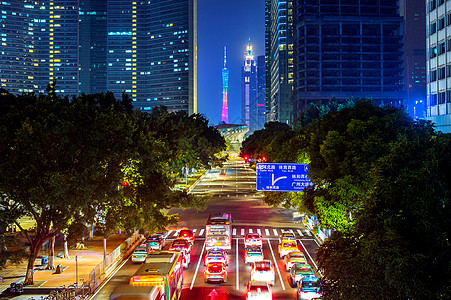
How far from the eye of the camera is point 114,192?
34312mm

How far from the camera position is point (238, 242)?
48.6m

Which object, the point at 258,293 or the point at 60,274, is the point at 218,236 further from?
the point at 258,293

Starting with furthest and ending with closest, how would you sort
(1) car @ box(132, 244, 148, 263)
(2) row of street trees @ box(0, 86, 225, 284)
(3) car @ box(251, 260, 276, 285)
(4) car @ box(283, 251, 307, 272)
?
(1) car @ box(132, 244, 148, 263)
(4) car @ box(283, 251, 307, 272)
(3) car @ box(251, 260, 276, 285)
(2) row of street trees @ box(0, 86, 225, 284)

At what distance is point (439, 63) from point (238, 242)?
43.9m

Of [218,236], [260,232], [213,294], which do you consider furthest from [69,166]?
[260,232]

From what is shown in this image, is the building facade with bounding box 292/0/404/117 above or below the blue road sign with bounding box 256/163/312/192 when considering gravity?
above

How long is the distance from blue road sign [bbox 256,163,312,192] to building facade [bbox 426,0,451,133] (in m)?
32.6

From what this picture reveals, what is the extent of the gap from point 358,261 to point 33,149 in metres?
22.0

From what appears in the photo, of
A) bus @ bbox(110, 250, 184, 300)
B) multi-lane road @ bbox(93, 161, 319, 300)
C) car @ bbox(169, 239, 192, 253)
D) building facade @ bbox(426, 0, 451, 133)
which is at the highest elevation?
building facade @ bbox(426, 0, 451, 133)

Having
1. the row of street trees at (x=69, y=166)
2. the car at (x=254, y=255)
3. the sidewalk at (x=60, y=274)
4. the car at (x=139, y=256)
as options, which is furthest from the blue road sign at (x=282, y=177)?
the sidewalk at (x=60, y=274)

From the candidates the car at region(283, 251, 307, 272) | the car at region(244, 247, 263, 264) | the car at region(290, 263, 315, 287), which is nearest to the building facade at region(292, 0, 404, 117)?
the car at region(244, 247, 263, 264)

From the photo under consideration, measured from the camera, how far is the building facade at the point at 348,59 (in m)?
178

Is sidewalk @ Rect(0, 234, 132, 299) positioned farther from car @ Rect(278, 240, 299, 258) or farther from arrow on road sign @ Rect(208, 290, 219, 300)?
car @ Rect(278, 240, 299, 258)

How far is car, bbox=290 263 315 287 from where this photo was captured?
2982 cm
